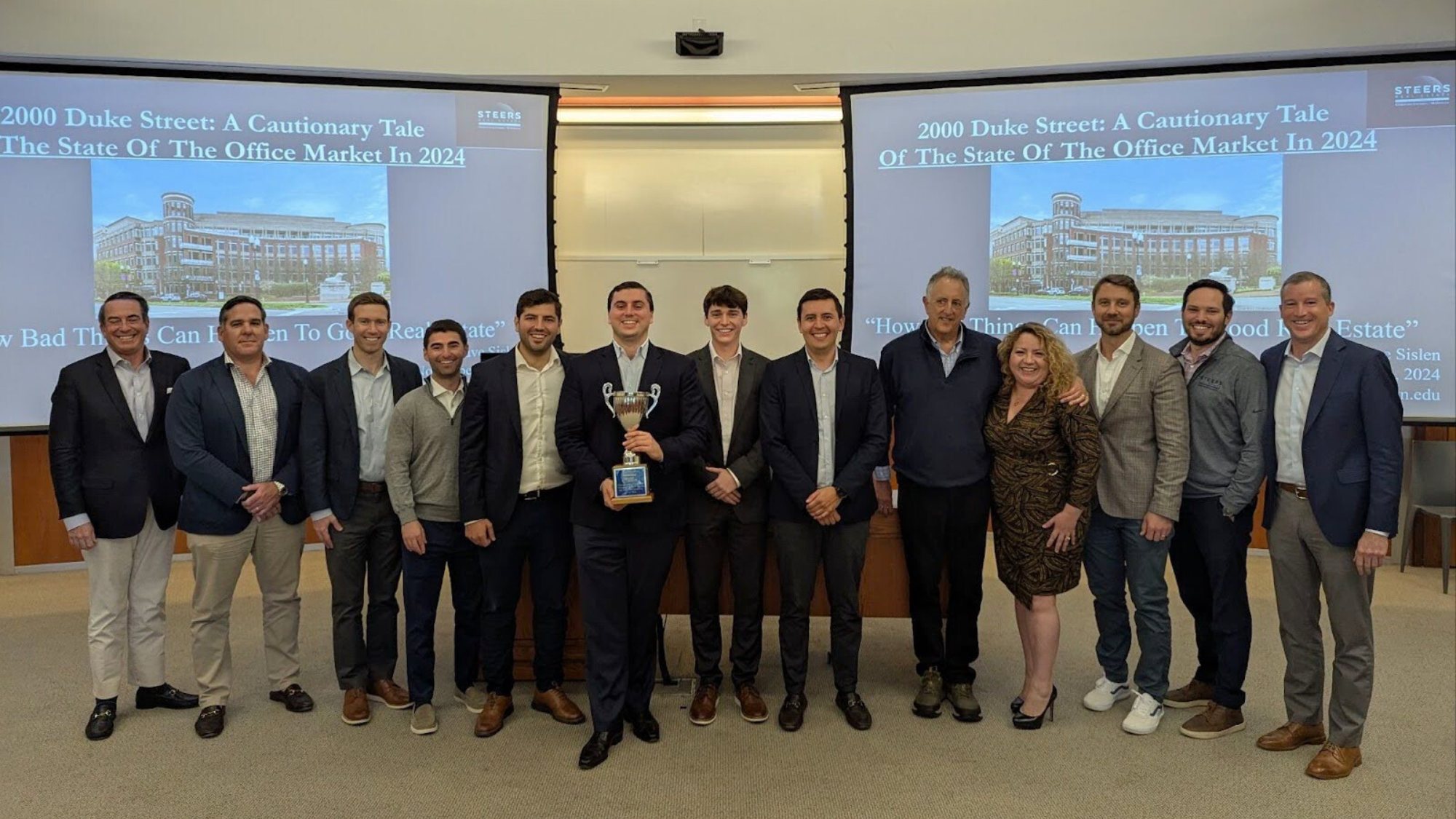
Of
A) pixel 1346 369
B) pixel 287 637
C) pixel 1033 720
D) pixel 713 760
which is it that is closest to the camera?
pixel 1346 369

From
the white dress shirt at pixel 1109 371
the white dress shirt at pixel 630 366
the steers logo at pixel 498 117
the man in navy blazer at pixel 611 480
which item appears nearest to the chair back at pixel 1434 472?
the white dress shirt at pixel 1109 371

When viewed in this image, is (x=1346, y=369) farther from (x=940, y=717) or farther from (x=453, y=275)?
(x=453, y=275)

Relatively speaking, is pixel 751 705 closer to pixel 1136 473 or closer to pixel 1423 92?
pixel 1136 473

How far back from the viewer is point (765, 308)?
7.02 m


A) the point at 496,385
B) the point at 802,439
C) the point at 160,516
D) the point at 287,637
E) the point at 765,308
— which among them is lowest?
the point at 287,637

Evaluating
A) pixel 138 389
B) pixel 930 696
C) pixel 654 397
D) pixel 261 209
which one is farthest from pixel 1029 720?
pixel 261 209

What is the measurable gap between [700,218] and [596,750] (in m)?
4.74

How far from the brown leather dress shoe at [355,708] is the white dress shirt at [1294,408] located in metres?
3.61

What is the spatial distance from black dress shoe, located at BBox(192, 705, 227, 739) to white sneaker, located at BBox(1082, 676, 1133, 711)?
3.50 meters

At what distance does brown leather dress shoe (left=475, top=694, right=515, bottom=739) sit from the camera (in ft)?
11.2

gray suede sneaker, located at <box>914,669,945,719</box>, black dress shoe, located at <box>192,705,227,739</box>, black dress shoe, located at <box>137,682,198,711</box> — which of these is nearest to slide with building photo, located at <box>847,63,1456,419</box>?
gray suede sneaker, located at <box>914,669,945,719</box>

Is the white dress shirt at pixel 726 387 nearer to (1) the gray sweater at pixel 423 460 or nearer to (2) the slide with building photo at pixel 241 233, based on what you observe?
(1) the gray sweater at pixel 423 460

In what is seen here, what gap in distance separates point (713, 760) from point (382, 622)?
1497 mm

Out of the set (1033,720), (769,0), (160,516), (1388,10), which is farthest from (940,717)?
(1388,10)
